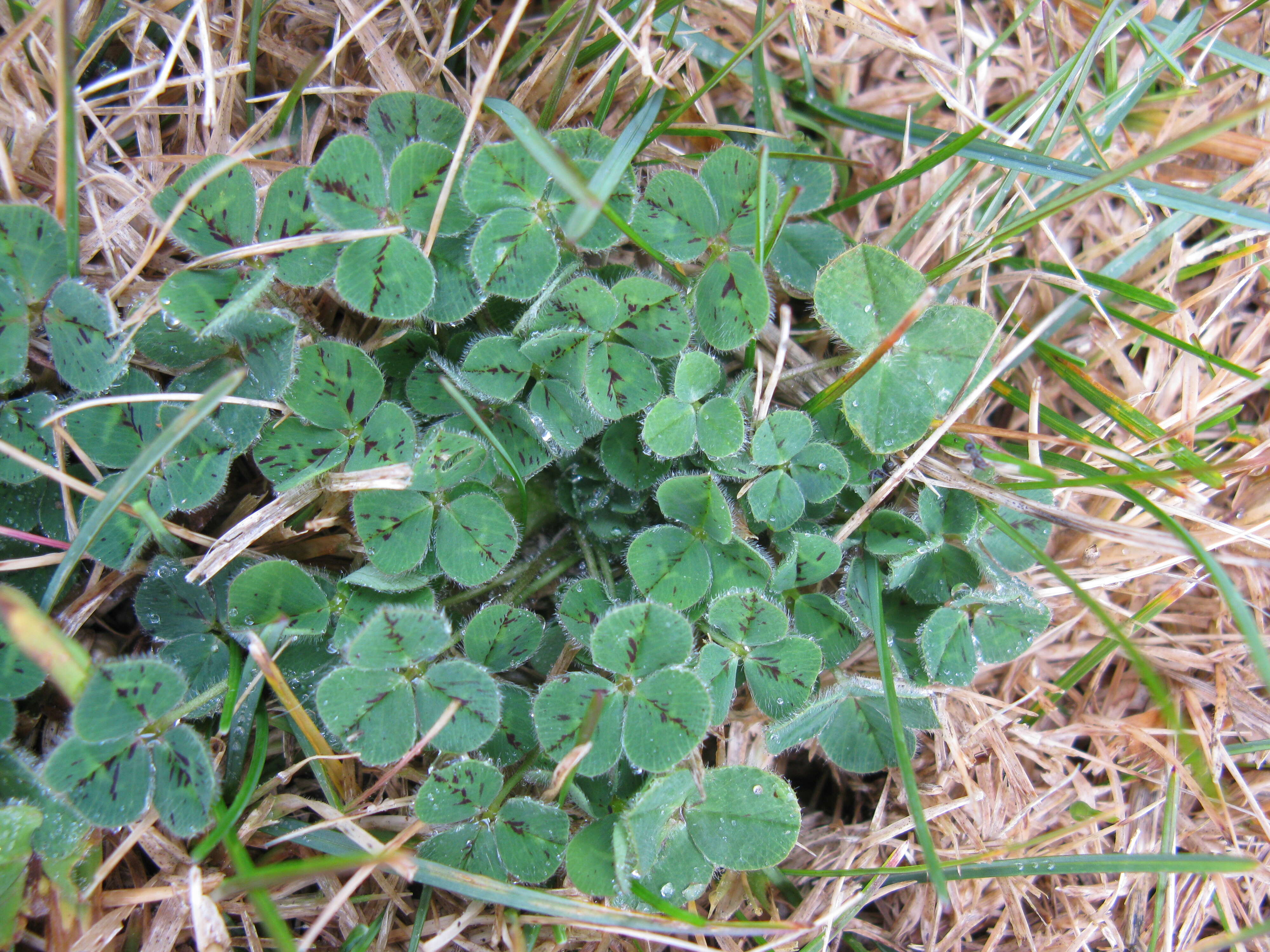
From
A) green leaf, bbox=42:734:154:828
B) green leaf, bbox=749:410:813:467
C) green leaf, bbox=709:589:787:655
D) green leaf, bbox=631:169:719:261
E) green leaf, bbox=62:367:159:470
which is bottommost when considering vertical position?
green leaf, bbox=42:734:154:828

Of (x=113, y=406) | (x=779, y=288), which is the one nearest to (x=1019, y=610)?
(x=779, y=288)

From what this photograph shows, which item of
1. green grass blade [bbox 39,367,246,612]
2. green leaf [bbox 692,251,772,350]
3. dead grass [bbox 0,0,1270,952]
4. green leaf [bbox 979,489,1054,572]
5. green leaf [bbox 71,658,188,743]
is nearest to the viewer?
green grass blade [bbox 39,367,246,612]

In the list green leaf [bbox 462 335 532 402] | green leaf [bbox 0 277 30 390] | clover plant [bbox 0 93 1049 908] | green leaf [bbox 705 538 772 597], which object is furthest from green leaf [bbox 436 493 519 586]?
green leaf [bbox 0 277 30 390]

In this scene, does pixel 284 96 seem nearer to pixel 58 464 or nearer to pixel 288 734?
pixel 58 464

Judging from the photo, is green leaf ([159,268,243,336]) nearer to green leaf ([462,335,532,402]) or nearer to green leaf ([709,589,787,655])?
green leaf ([462,335,532,402])

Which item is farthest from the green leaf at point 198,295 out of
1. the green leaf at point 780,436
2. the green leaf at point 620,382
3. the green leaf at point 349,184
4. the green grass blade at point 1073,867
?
the green grass blade at point 1073,867

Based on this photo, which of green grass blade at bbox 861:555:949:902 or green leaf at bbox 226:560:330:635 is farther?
green leaf at bbox 226:560:330:635
